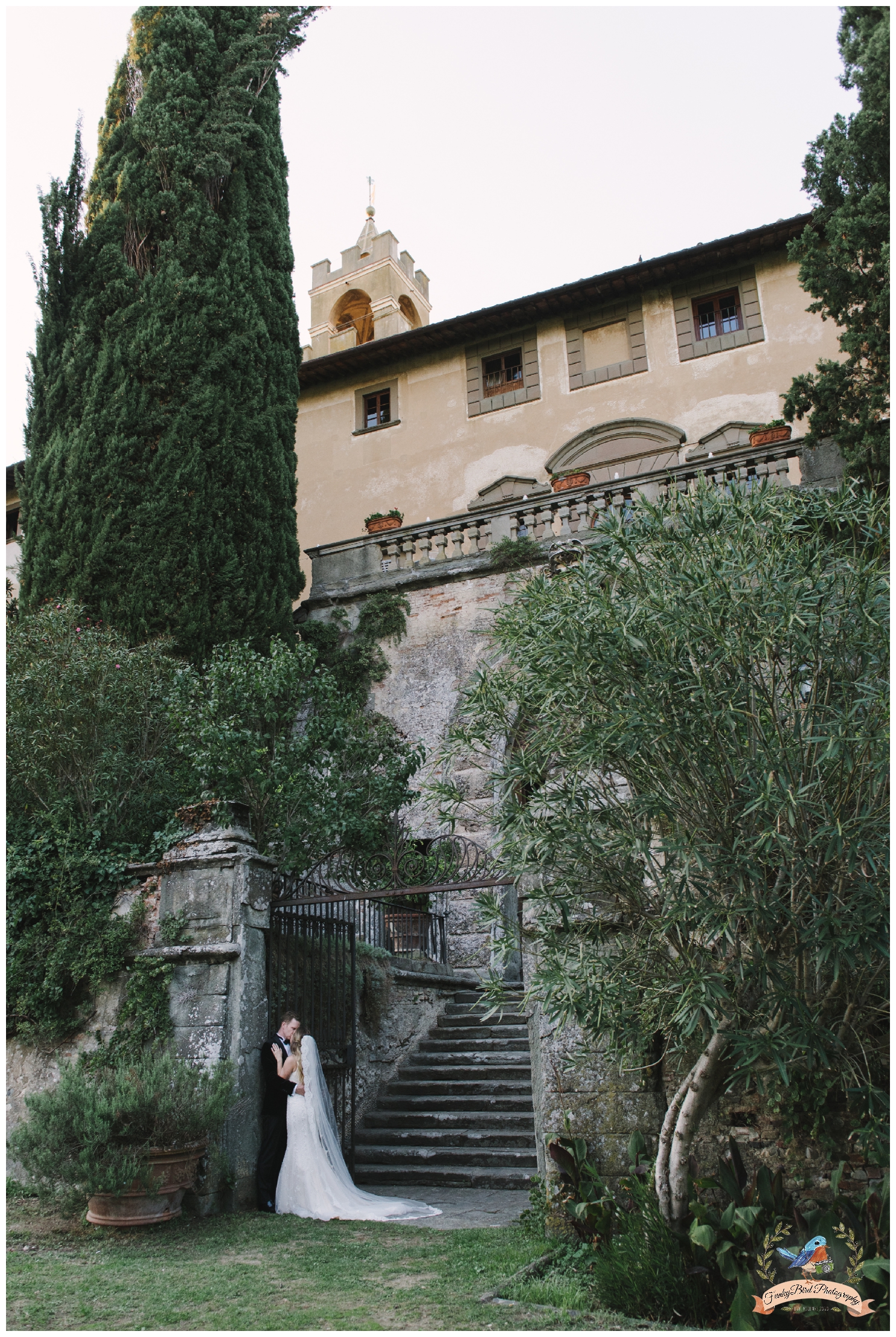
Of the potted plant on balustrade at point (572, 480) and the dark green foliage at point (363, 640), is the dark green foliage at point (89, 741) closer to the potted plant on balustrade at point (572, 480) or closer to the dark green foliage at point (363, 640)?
the dark green foliage at point (363, 640)

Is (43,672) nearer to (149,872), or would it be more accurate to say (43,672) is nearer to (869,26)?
(149,872)

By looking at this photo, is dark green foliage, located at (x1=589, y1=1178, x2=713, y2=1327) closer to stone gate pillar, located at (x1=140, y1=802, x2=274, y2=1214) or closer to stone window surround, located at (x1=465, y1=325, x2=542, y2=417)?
A: stone gate pillar, located at (x1=140, y1=802, x2=274, y2=1214)

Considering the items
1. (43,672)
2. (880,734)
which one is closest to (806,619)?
(880,734)

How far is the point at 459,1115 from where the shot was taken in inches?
336

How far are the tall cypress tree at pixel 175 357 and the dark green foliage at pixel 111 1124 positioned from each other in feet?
21.6

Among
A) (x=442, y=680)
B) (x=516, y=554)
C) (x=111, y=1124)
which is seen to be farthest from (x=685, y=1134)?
(x=516, y=554)

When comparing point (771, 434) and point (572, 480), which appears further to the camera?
point (572, 480)

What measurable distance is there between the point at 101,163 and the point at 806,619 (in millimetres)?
13772

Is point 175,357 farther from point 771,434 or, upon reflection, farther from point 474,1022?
point 474,1022

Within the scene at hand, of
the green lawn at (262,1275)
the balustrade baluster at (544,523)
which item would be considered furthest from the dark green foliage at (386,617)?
the green lawn at (262,1275)

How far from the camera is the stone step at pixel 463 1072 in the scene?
8.99 metres

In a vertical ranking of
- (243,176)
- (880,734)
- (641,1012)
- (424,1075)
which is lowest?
(424,1075)

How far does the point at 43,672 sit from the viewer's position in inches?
332

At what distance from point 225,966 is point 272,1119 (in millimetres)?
1215
